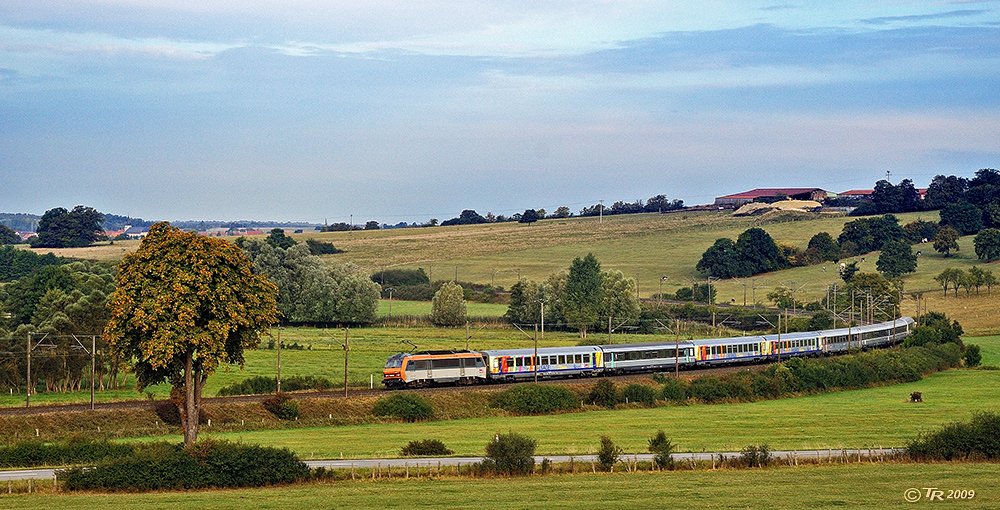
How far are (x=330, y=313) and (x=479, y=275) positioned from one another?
48935 millimetres

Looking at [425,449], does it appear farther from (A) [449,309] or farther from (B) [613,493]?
(A) [449,309]

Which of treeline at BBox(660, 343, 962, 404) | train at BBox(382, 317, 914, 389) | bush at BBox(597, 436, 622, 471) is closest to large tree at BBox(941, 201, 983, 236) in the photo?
train at BBox(382, 317, 914, 389)

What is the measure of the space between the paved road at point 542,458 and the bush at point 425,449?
1681 mm

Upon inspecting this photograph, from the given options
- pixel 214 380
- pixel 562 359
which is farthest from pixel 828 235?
pixel 214 380

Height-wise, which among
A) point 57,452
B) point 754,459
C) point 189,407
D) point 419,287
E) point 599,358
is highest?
point 419,287

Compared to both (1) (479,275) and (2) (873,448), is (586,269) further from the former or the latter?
(2) (873,448)

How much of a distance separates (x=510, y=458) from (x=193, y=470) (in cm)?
1261

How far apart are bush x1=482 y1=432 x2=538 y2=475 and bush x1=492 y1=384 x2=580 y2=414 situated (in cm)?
2484

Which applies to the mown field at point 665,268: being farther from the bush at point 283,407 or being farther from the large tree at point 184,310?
the large tree at point 184,310

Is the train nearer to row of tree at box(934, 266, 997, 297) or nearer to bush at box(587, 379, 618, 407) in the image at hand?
bush at box(587, 379, 618, 407)

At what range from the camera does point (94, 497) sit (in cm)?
3562

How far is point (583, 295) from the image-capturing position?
425 feet

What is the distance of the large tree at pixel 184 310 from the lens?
149 feet

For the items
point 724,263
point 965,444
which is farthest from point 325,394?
point 724,263
